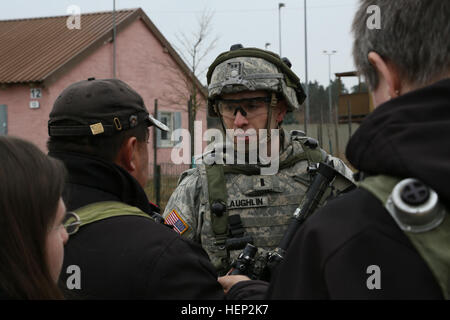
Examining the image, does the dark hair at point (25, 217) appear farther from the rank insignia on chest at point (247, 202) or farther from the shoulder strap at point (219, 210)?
the rank insignia on chest at point (247, 202)

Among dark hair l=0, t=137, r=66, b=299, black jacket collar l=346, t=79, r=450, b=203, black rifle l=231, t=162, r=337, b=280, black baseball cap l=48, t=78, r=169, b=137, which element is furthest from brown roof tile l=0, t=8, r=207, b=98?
black jacket collar l=346, t=79, r=450, b=203

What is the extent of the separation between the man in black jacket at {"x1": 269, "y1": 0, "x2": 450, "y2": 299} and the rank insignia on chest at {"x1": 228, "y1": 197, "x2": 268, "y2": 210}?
5.93ft

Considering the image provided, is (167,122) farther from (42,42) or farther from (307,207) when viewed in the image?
(307,207)

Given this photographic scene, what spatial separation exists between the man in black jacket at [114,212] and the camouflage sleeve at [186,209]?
0.82 m

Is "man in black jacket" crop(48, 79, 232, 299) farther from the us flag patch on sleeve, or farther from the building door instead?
the building door

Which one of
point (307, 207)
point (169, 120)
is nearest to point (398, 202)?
point (307, 207)

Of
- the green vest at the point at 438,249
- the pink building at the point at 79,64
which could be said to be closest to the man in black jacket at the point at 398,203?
the green vest at the point at 438,249

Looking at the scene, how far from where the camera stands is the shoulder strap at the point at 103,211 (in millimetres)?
1741

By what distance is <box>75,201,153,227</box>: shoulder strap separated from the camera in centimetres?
174

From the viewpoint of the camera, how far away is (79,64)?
17609 mm

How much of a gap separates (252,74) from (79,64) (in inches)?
624

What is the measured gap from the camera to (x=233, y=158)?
318 cm

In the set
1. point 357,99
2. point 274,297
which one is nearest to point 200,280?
point 274,297

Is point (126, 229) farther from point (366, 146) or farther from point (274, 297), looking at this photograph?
point (366, 146)
